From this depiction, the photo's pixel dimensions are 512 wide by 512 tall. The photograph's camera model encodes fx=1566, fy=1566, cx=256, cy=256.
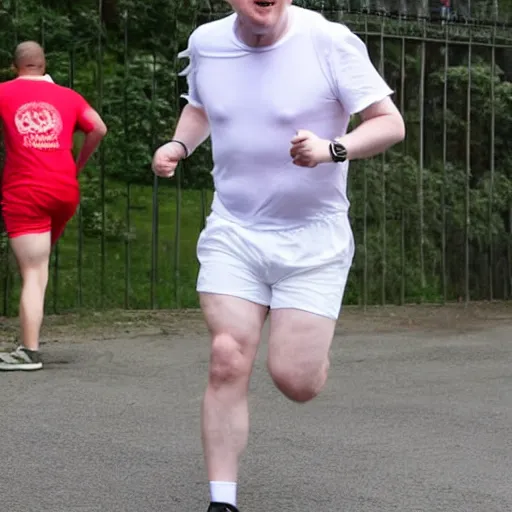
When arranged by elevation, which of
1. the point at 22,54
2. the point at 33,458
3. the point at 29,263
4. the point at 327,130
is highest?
the point at 22,54

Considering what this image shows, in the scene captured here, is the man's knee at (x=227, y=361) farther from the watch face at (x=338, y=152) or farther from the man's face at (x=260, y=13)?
the man's face at (x=260, y=13)

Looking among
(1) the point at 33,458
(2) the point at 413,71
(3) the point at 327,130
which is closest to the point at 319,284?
(3) the point at 327,130

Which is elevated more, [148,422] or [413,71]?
[413,71]

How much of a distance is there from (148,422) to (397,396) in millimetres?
1386

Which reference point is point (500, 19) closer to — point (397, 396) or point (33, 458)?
point (397, 396)

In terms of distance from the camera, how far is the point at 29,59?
337 inches

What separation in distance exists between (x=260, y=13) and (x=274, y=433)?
7.87 ft

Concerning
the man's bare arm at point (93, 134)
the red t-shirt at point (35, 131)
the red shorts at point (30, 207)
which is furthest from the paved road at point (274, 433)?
the man's bare arm at point (93, 134)

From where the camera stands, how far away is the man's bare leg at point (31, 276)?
8406 millimetres

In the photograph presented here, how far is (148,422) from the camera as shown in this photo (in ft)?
22.1

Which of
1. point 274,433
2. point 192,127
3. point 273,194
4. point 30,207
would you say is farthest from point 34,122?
point 273,194

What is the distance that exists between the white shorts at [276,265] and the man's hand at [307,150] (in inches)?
15.7

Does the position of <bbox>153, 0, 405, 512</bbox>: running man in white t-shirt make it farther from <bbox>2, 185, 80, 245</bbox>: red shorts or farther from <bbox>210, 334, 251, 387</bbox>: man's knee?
<bbox>2, 185, 80, 245</bbox>: red shorts

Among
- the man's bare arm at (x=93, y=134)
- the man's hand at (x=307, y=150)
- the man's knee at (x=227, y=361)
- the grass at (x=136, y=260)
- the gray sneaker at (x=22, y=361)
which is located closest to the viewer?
the man's hand at (x=307, y=150)
